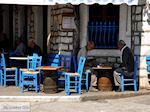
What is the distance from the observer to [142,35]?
11406 millimetres

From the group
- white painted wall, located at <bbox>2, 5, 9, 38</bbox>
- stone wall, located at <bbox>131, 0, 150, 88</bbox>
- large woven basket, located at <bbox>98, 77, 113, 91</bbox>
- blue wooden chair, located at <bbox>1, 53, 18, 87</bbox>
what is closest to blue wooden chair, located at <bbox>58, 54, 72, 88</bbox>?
large woven basket, located at <bbox>98, 77, 113, 91</bbox>

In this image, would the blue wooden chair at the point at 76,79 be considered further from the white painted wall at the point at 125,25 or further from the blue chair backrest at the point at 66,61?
the white painted wall at the point at 125,25

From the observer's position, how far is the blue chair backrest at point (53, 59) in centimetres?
1198

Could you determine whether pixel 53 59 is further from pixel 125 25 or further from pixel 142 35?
pixel 142 35

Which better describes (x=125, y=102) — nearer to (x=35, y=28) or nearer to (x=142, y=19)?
(x=142, y=19)

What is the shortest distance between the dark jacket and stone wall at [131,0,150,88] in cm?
73

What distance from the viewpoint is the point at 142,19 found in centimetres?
1139

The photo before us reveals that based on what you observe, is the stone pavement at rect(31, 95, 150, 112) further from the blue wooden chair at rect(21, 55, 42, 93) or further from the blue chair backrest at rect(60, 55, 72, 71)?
the blue chair backrest at rect(60, 55, 72, 71)

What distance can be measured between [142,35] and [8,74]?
437 centimetres

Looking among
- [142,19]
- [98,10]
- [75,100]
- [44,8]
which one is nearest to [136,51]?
[142,19]

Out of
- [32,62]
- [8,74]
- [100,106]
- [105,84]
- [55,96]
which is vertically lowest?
[100,106]

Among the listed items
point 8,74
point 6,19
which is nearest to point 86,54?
point 8,74

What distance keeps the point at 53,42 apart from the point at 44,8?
216cm

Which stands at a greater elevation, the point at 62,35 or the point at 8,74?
the point at 62,35
